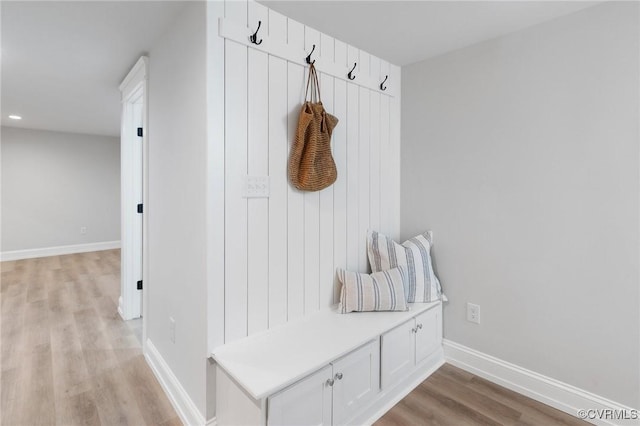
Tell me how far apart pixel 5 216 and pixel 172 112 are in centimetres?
555

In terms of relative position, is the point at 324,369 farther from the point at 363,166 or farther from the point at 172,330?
the point at 363,166

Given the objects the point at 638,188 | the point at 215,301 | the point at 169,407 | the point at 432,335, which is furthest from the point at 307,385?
the point at 638,188

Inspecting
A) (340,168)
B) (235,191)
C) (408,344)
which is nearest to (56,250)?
(235,191)

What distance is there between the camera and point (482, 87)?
2092 mm

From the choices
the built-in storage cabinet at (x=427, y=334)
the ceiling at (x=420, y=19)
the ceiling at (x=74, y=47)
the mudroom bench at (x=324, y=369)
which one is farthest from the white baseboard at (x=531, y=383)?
the ceiling at (x=74, y=47)

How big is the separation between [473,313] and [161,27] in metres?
2.71

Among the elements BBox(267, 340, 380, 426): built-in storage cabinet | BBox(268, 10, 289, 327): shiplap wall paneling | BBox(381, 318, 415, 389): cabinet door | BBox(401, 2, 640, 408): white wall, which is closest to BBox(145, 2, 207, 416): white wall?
BBox(268, 10, 289, 327): shiplap wall paneling

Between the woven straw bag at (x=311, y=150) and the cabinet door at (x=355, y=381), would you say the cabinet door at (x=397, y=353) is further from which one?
the woven straw bag at (x=311, y=150)

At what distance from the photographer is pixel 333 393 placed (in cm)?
152

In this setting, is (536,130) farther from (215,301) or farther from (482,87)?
(215,301)

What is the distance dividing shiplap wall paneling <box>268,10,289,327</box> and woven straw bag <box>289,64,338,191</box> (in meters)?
0.07

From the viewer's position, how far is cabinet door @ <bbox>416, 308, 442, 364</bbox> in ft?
6.77

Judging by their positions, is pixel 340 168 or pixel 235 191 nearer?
pixel 235 191

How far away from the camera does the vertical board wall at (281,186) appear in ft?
5.16
